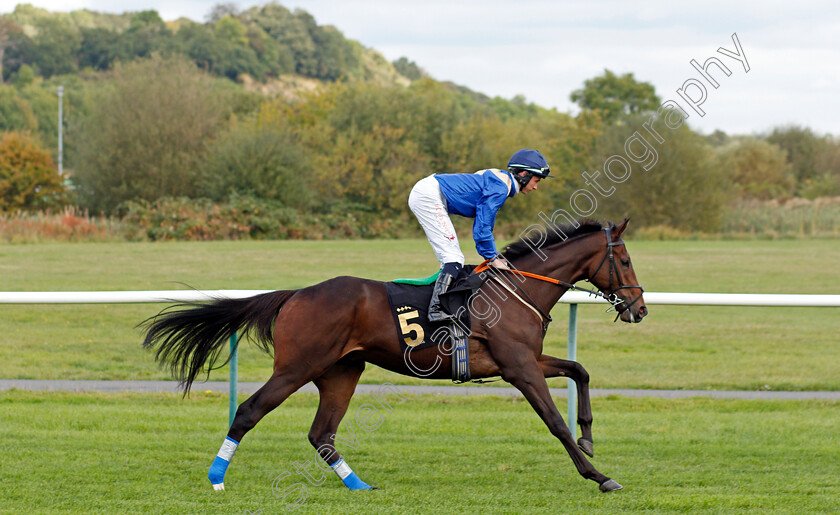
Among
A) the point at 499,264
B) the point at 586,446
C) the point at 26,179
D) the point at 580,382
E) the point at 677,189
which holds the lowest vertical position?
the point at 586,446

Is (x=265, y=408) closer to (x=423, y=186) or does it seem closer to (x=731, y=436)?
(x=423, y=186)

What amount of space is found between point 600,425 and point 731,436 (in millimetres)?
843

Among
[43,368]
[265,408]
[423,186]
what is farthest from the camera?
[43,368]

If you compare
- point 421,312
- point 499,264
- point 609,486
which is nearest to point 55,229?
point 421,312

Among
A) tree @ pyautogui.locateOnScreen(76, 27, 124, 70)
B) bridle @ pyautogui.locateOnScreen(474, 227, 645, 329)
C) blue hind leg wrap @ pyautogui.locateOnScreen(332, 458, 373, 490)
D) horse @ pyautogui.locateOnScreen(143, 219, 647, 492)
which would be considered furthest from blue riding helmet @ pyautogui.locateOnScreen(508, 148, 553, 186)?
tree @ pyautogui.locateOnScreen(76, 27, 124, 70)

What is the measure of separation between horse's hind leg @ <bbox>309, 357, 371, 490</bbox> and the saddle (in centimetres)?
39

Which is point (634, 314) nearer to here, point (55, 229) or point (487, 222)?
point (487, 222)

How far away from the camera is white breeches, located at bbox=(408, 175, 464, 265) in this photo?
4.49 m

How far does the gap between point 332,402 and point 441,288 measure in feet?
2.86

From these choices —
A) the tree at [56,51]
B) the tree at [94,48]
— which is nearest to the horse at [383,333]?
the tree at [94,48]

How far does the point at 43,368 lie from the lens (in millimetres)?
7684

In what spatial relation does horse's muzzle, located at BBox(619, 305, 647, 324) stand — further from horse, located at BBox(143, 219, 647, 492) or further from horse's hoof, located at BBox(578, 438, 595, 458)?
horse's hoof, located at BBox(578, 438, 595, 458)

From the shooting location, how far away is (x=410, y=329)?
4.25 metres

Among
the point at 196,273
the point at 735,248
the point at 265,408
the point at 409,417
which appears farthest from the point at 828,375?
the point at 735,248
